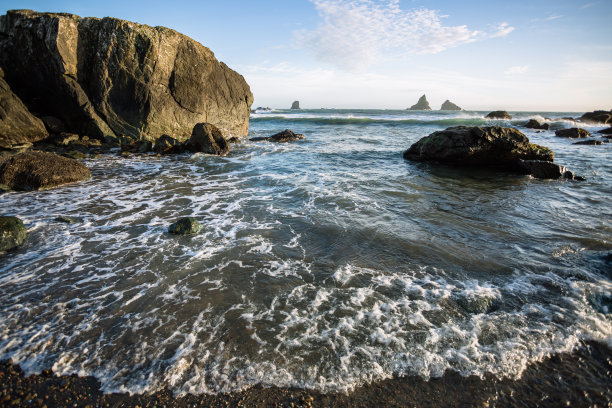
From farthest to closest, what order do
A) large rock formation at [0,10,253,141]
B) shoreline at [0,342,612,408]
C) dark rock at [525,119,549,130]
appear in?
dark rock at [525,119,549,130] → large rock formation at [0,10,253,141] → shoreline at [0,342,612,408]

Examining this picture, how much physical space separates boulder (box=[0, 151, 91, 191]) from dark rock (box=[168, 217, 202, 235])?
225 inches

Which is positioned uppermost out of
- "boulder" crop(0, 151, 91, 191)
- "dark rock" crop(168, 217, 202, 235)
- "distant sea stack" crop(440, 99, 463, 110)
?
"distant sea stack" crop(440, 99, 463, 110)

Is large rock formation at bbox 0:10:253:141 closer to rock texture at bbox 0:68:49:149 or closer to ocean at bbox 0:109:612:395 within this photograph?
rock texture at bbox 0:68:49:149

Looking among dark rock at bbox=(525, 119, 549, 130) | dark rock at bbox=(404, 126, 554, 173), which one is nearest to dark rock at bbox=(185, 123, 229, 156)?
dark rock at bbox=(404, 126, 554, 173)

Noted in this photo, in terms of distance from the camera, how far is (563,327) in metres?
3.10

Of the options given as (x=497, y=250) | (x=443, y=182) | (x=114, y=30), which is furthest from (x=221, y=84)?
(x=497, y=250)

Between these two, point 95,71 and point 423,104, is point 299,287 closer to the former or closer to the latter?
point 95,71

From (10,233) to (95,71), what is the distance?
44.8 ft

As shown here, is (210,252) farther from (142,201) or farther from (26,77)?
(26,77)

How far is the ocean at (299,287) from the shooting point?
2.71m

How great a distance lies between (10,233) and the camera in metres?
4.74

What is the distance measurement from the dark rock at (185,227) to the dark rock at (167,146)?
10.6m

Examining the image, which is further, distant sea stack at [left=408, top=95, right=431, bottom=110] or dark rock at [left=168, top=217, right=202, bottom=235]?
distant sea stack at [left=408, top=95, right=431, bottom=110]

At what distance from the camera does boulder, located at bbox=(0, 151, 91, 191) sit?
800 centimetres
